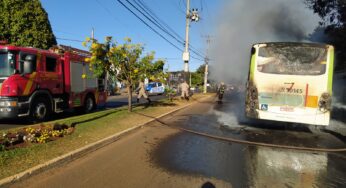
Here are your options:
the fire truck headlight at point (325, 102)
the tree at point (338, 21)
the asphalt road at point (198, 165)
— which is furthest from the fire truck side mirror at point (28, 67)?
the tree at point (338, 21)

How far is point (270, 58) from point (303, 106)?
1.83 meters

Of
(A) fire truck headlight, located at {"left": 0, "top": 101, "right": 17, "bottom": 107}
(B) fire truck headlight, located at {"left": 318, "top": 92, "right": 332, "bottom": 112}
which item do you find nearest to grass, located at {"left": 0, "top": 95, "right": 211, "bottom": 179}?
(A) fire truck headlight, located at {"left": 0, "top": 101, "right": 17, "bottom": 107}

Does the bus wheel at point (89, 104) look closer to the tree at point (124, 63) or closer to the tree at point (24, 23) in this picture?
the tree at point (124, 63)

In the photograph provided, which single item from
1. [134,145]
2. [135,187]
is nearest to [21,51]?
[134,145]

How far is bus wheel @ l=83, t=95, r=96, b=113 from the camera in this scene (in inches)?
633

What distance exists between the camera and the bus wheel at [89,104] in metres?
16.1

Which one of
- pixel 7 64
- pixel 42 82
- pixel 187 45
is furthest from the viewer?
pixel 187 45

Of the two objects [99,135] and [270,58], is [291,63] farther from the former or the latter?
[99,135]

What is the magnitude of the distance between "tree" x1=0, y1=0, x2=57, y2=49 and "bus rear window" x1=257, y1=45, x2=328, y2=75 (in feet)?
44.1

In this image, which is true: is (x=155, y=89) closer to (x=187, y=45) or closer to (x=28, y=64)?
(x=187, y=45)

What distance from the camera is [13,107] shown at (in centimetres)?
1098

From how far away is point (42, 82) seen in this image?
1238 centimetres

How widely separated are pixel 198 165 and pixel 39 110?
774 cm

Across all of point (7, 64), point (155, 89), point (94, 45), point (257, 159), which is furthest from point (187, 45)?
point (257, 159)
